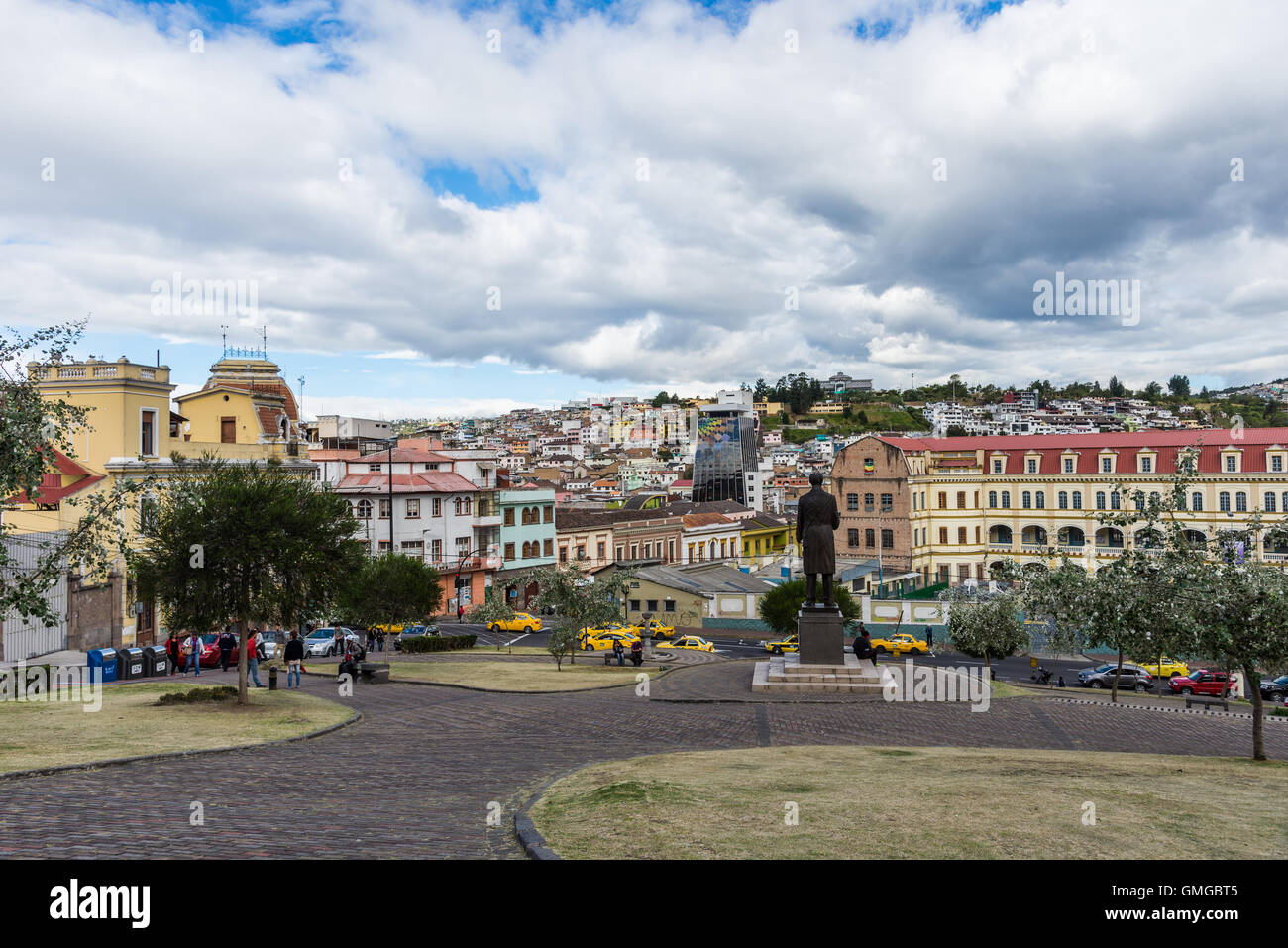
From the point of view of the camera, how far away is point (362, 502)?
58.9 m

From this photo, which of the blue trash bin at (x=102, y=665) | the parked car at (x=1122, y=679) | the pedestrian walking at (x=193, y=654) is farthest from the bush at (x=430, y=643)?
the parked car at (x=1122, y=679)

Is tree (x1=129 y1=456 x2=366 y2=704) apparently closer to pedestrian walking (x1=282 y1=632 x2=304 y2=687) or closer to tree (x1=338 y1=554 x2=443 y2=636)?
pedestrian walking (x1=282 y1=632 x2=304 y2=687)

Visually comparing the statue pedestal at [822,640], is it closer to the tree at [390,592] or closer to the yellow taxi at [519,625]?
the tree at [390,592]

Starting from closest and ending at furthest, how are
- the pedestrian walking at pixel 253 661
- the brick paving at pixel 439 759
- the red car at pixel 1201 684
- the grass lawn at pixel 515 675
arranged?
the brick paving at pixel 439 759 → the pedestrian walking at pixel 253 661 → the grass lawn at pixel 515 675 → the red car at pixel 1201 684

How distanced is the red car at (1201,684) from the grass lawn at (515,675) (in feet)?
69.9

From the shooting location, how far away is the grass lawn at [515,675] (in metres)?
25.9

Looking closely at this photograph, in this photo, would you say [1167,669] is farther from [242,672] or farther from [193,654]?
[193,654]

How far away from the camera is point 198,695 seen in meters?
20.5

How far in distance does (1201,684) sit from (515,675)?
26.9 meters

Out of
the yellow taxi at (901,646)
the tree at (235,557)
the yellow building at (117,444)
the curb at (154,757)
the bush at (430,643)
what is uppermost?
the yellow building at (117,444)

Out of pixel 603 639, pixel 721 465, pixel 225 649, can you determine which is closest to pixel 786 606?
pixel 603 639

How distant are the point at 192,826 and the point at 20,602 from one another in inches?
330
